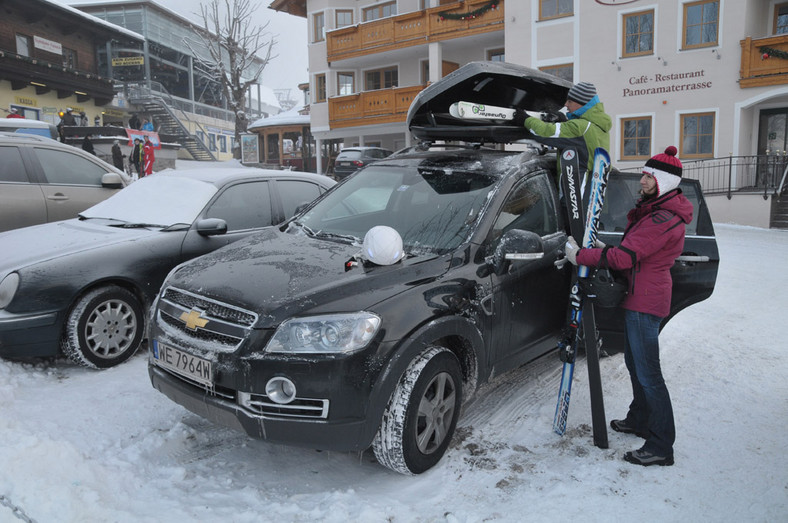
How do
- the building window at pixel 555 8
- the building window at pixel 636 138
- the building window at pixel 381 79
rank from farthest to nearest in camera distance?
the building window at pixel 381 79 < the building window at pixel 555 8 < the building window at pixel 636 138

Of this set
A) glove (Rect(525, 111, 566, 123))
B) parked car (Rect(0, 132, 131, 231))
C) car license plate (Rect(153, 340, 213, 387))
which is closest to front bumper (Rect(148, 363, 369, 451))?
car license plate (Rect(153, 340, 213, 387))

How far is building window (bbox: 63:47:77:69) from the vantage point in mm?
32750

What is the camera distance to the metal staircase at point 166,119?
3812 centimetres

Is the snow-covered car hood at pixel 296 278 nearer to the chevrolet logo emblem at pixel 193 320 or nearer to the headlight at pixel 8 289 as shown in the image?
the chevrolet logo emblem at pixel 193 320

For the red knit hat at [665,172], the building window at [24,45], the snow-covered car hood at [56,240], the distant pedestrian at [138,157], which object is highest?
the building window at [24,45]

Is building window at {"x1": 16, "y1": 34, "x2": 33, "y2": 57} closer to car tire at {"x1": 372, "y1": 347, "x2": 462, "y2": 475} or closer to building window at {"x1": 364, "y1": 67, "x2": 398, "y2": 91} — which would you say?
building window at {"x1": 364, "y1": 67, "x2": 398, "y2": 91}

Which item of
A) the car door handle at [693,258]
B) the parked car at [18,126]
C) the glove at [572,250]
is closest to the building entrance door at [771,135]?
the car door handle at [693,258]

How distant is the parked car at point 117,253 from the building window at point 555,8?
1680 cm

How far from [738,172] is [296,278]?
57.0ft

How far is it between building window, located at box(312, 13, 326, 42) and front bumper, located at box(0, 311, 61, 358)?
2745cm

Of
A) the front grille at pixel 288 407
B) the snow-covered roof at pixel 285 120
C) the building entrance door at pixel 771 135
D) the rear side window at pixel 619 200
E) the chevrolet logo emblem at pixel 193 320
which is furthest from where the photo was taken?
the snow-covered roof at pixel 285 120

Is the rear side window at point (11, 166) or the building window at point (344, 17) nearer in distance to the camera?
the rear side window at point (11, 166)

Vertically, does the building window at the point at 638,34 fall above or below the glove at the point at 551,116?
above

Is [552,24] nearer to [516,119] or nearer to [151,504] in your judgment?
[516,119]
